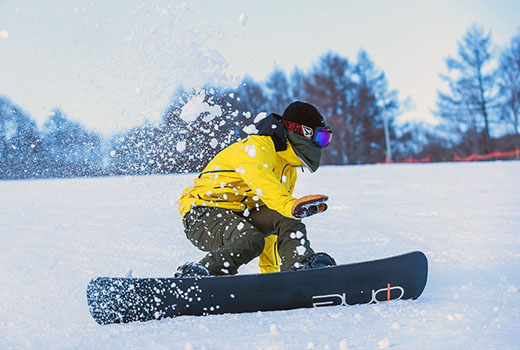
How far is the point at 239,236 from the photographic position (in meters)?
2.40

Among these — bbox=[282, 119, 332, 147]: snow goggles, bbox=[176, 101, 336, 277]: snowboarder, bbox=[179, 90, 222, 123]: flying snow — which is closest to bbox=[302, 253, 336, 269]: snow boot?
bbox=[176, 101, 336, 277]: snowboarder

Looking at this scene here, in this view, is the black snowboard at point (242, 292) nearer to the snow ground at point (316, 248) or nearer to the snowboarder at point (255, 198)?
the snow ground at point (316, 248)

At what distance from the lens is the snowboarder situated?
2.33 metres

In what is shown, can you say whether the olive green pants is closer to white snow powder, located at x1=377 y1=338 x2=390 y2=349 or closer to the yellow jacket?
the yellow jacket

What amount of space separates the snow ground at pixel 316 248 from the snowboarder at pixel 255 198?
357 mm

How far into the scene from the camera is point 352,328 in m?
1.78

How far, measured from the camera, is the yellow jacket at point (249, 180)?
2.32 metres

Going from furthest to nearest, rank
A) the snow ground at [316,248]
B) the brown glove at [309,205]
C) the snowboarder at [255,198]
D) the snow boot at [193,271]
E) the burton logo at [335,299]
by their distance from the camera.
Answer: the snowboarder at [255,198]
the snow boot at [193,271]
the burton logo at [335,299]
the brown glove at [309,205]
the snow ground at [316,248]

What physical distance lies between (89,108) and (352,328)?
217 centimetres

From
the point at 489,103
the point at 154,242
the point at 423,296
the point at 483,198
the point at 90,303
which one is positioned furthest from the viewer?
the point at 489,103

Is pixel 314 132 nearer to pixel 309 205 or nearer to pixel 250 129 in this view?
pixel 250 129

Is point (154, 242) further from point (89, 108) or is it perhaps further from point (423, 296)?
point (423, 296)

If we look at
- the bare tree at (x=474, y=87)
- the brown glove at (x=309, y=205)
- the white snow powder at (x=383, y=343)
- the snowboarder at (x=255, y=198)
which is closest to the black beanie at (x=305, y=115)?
the snowboarder at (x=255, y=198)

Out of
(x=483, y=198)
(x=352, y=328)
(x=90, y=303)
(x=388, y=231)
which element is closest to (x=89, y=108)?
(x=90, y=303)
